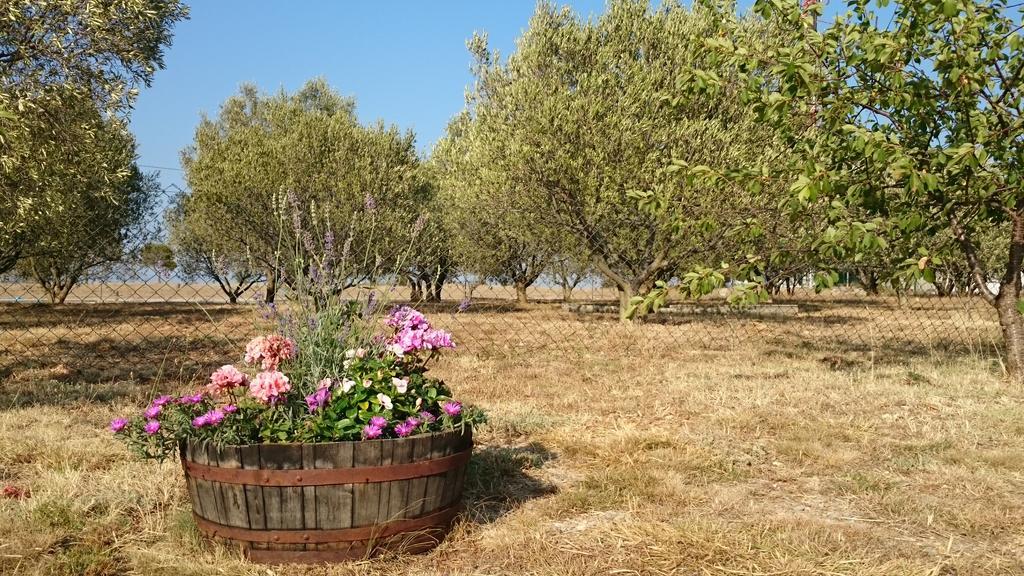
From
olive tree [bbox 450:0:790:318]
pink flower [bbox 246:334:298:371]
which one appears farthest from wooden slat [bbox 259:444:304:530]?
olive tree [bbox 450:0:790:318]

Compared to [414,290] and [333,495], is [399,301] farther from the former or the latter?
[414,290]

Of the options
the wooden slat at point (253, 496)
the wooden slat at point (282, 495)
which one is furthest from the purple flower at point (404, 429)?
the wooden slat at point (253, 496)

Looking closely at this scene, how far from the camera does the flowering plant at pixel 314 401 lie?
13.2 ft

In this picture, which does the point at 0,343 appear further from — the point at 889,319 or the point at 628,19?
the point at 889,319

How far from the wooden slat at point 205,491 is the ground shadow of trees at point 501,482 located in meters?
1.63

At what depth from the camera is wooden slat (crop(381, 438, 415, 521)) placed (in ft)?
12.9

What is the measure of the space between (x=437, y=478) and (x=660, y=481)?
215cm

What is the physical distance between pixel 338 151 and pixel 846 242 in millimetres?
21100

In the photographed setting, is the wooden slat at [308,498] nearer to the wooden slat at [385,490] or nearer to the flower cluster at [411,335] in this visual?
the wooden slat at [385,490]

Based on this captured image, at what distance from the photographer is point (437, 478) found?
4.16 metres

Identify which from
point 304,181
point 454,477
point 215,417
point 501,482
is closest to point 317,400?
point 215,417

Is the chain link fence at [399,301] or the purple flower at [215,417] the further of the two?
the chain link fence at [399,301]

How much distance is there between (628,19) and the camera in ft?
63.0

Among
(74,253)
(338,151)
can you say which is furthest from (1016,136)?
(74,253)
